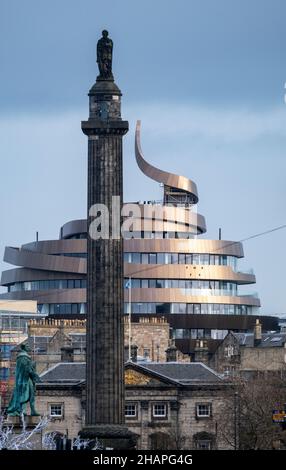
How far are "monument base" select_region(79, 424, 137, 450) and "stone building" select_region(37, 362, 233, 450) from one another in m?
28.5

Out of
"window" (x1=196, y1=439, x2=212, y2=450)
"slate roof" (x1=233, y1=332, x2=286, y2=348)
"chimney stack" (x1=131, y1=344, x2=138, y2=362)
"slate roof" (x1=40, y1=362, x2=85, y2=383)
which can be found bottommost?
"window" (x1=196, y1=439, x2=212, y2=450)

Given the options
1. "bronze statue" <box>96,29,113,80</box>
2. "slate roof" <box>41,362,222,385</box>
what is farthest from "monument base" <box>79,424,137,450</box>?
"slate roof" <box>41,362,222,385</box>

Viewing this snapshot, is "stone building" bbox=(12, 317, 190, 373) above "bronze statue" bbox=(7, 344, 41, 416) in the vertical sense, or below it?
above

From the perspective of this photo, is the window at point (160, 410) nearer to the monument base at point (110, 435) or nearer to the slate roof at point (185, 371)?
the slate roof at point (185, 371)

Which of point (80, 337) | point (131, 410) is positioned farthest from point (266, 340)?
point (131, 410)

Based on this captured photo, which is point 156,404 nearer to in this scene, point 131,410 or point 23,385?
point 131,410

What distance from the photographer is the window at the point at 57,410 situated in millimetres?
140250

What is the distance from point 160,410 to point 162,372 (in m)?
5.75

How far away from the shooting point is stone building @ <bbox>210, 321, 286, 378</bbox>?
166 metres

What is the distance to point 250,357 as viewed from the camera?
16850 cm

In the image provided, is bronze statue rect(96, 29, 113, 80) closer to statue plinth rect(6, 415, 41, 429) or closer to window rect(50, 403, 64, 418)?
statue plinth rect(6, 415, 41, 429)

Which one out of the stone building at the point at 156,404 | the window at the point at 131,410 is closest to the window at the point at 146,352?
the stone building at the point at 156,404

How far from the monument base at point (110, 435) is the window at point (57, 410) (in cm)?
3052

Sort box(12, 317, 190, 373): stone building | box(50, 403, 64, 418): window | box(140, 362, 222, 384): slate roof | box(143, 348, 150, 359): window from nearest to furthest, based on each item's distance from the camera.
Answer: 1. box(50, 403, 64, 418): window
2. box(140, 362, 222, 384): slate roof
3. box(12, 317, 190, 373): stone building
4. box(143, 348, 150, 359): window
